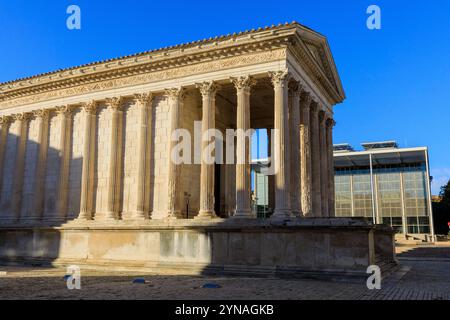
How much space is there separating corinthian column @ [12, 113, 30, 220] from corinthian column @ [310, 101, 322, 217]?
19.4 metres

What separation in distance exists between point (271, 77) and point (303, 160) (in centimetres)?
632

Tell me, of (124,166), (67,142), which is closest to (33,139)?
(67,142)

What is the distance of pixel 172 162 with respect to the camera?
79.0 feet

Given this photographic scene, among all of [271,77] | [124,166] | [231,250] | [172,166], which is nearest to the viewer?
[231,250]

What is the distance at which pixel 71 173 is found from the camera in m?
27.8

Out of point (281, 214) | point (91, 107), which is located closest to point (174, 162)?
point (281, 214)

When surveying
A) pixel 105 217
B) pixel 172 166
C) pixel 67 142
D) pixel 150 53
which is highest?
pixel 150 53

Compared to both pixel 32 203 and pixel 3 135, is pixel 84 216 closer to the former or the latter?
pixel 32 203

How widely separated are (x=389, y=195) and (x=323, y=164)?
151 ft

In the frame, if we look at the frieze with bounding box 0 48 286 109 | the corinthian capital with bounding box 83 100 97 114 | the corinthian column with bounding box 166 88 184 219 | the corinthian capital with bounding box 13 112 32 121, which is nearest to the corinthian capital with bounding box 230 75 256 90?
the frieze with bounding box 0 48 286 109

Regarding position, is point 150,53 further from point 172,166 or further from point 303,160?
point 303,160

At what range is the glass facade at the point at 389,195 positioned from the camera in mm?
67688

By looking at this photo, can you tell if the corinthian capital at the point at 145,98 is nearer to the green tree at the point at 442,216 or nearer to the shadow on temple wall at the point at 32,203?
the shadow on temple wall at the point at 32,203

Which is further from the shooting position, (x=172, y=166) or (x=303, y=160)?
(x=303, y=160)
